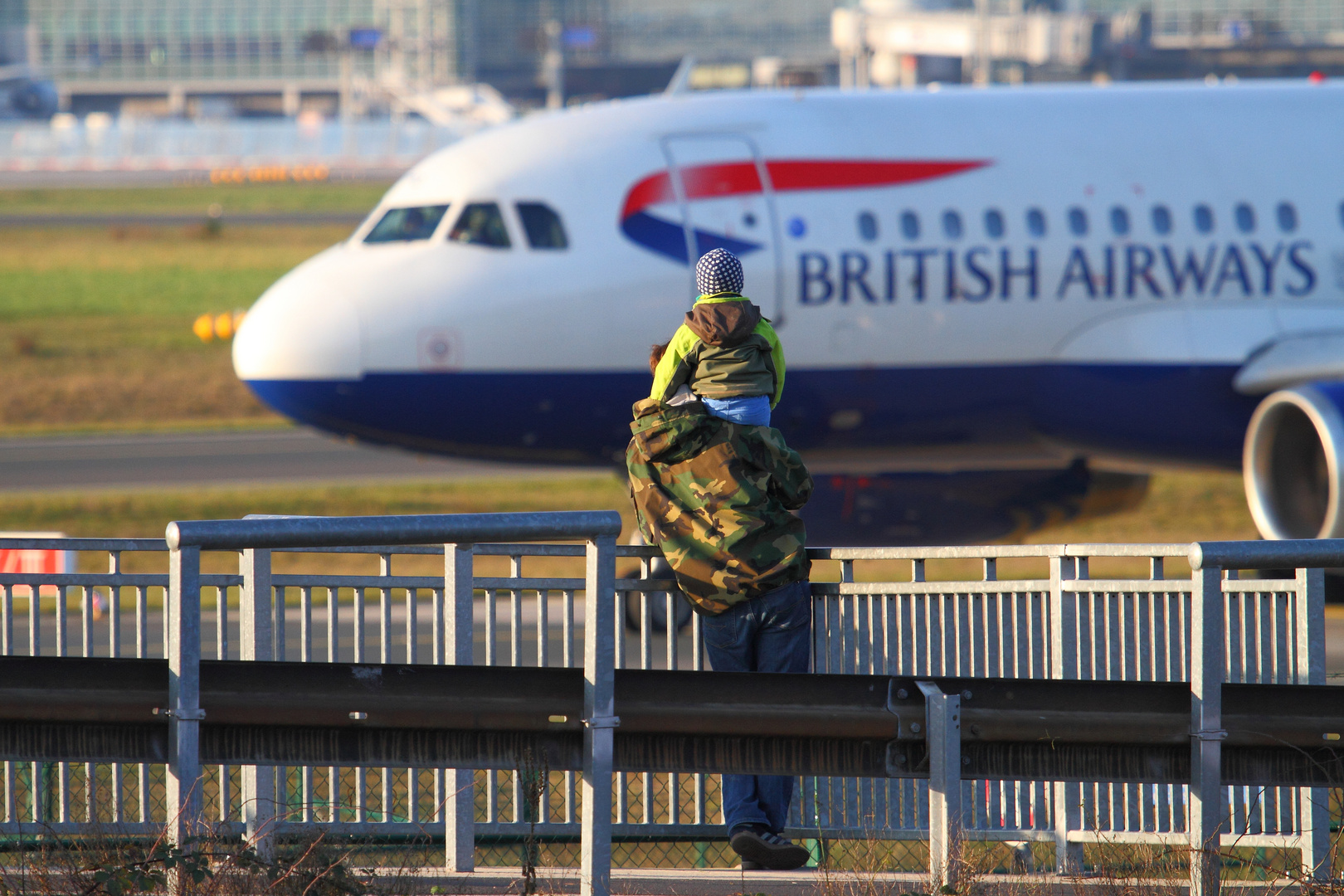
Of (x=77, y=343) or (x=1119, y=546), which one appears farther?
(x=77, y=343)

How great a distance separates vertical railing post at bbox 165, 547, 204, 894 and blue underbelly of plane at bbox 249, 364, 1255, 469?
872cm

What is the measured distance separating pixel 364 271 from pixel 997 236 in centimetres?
542

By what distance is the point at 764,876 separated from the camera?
6.89m

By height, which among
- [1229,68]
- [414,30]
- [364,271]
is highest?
[414,30]

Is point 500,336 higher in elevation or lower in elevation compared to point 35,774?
higher

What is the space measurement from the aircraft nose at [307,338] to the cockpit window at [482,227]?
113 centimetres

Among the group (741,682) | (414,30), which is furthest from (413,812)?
(414,30)

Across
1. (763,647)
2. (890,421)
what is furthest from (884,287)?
(763,647)

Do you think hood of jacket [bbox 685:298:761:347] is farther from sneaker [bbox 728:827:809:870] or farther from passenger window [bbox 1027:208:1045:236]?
passenger window [bbox 1027:208:1045:236]

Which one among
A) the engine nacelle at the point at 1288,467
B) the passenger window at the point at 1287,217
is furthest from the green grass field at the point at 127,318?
the engine nacelle at the point at 1288,467

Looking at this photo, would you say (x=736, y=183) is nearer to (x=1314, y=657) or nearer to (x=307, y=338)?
(x=307, y=338)

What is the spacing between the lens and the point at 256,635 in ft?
21.0

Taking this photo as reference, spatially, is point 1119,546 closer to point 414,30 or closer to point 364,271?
point 364,271

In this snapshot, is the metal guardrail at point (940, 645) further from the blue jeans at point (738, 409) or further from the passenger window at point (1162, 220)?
the passenger window at point (1162, 220)
